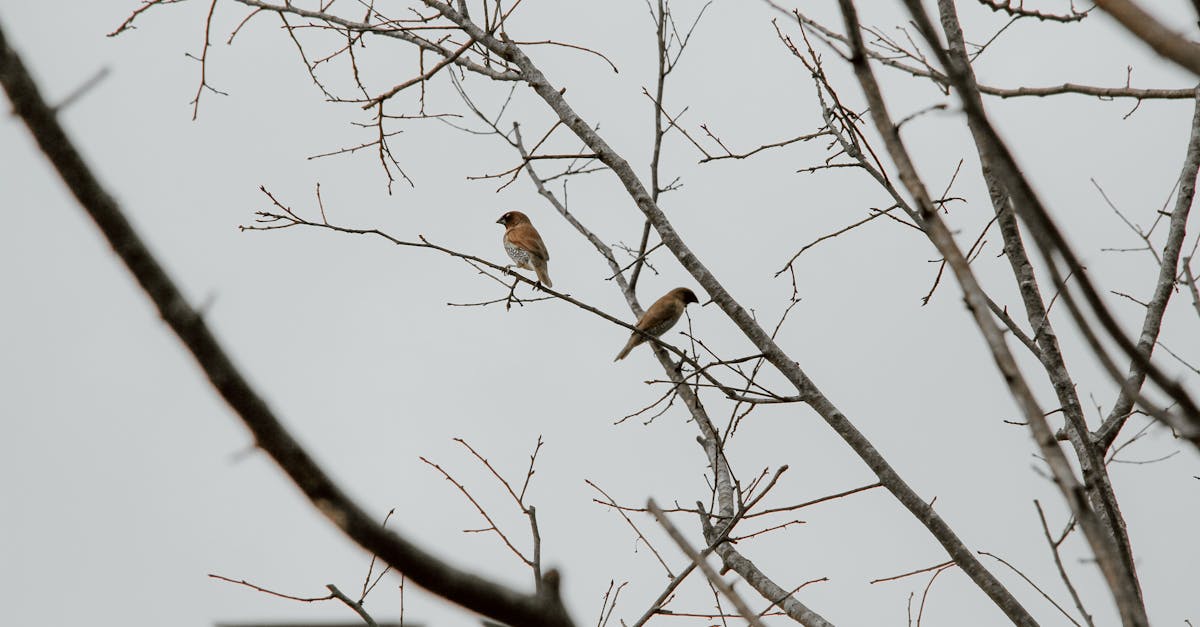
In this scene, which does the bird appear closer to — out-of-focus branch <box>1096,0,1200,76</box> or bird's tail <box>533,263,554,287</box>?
bird's tail <box>533,263,554,287</box>

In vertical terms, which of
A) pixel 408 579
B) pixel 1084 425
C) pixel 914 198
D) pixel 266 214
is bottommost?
pixel 408 579

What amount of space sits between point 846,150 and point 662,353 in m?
2.10

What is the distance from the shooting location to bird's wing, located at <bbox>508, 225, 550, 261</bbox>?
10.8 meters

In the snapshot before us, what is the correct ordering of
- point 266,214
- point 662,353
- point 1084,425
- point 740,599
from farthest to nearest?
point 662,353 < point 266,214 < point 1084,425 < point 740,599

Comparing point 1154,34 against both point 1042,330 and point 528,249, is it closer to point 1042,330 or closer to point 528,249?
point 1042,330

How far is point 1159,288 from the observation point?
16.1 ft

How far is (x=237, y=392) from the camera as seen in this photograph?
1.05m

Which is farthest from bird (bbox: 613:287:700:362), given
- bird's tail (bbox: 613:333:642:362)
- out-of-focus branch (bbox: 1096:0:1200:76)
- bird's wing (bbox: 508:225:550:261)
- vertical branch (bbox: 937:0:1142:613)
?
out-of-focus branch (bbox: 1096:0:1200:76)

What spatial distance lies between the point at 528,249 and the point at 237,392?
32.1 feet

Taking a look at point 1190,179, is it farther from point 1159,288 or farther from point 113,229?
point 113,229

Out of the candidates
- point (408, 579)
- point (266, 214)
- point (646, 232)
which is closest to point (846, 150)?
point (646, 232)

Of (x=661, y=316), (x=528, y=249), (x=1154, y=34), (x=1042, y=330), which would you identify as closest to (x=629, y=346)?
(x=661, y=316)

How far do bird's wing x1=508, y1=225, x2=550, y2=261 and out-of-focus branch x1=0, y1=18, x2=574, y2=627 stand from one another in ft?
31.9

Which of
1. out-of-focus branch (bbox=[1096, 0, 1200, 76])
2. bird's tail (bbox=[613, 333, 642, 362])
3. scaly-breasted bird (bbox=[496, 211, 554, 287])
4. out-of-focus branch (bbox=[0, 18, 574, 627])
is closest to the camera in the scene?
out-of-focus branch (bbox=[0, 18, 574, 627])
